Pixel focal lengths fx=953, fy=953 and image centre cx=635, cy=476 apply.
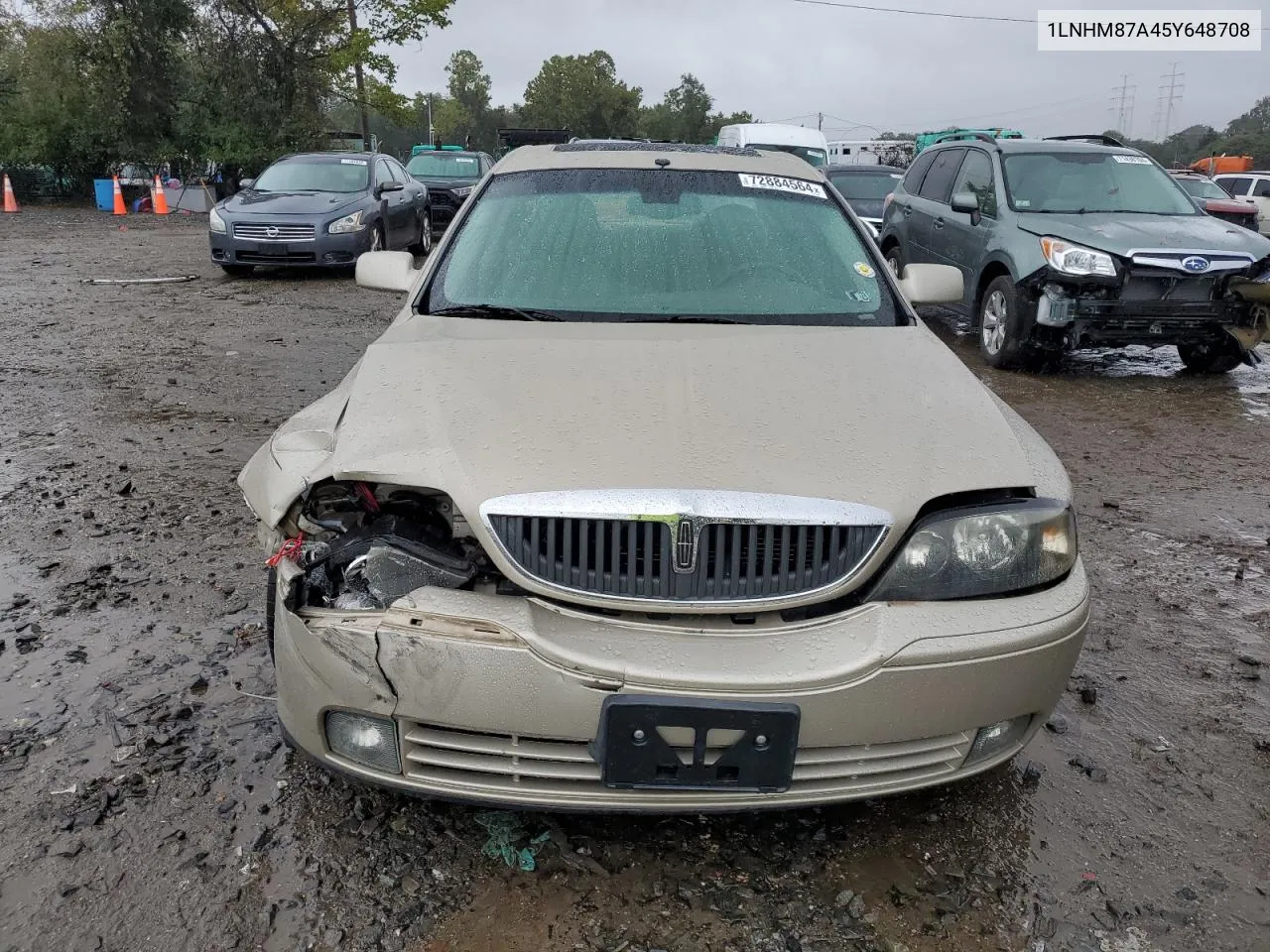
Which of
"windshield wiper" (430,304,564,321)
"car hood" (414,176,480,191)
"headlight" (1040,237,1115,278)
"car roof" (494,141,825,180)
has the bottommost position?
"headlight" (1040,237,1115,278)

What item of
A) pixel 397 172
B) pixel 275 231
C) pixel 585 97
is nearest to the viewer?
pixel 275 231

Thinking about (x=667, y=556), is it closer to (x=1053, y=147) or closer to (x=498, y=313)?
(x=498, y=313)

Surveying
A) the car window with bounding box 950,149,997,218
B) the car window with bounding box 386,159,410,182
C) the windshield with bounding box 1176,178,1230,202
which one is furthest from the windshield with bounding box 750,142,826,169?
the car window with bounding box 950,149,997,218

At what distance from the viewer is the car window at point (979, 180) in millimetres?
7732

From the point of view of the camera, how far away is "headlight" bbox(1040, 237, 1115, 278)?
21.8ft

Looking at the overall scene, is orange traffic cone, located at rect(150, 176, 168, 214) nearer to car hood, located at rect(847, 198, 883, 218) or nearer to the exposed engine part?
car hood, located at rect(847, 198, 883, 218)

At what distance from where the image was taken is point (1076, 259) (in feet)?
22.1

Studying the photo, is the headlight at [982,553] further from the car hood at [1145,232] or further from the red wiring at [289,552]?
the car hood at [1145,232]

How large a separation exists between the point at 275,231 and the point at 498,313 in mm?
9196

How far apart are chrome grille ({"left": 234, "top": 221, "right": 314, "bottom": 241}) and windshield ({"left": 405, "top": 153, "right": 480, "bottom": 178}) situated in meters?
7.21

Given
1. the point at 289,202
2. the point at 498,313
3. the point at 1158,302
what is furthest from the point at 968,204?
the point at 289,202

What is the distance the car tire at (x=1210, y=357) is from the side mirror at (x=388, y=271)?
6.24 metres

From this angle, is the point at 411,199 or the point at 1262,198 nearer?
the point at 411,199

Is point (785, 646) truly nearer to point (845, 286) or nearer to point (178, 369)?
point (845, 286)
